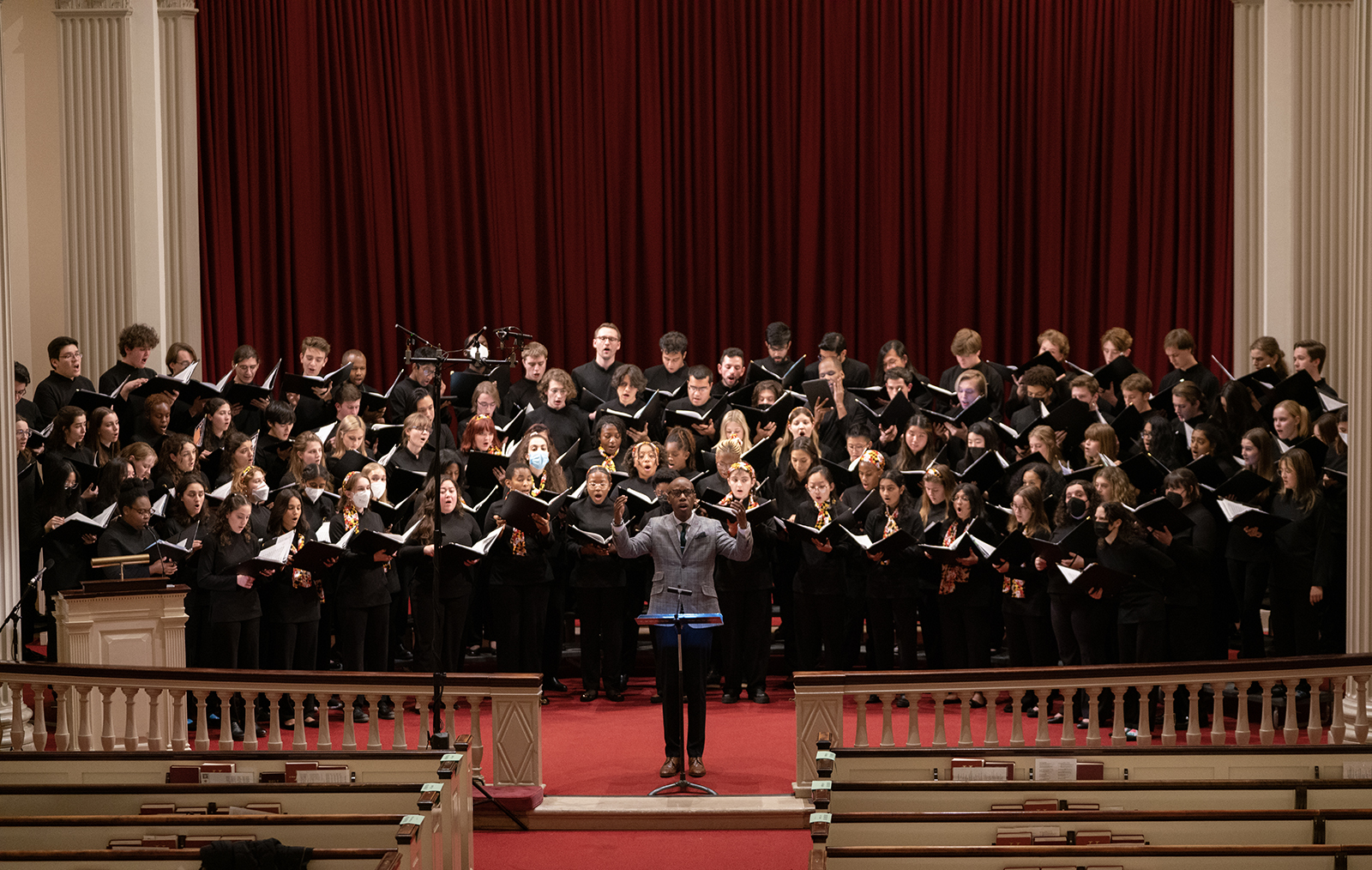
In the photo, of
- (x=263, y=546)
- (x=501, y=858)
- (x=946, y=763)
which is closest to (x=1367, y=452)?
(x=946, y=763)

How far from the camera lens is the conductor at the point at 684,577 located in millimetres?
6836

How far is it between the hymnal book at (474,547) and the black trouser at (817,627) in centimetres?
176

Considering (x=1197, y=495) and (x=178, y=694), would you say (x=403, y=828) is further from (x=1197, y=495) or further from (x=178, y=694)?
(x=1197, y=495)

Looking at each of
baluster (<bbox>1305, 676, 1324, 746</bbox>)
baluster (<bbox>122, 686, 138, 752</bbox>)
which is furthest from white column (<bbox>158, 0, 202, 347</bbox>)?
baluster (<bbox>1305, 676, 1324, 746</bbox>)

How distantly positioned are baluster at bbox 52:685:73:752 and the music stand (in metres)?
2.42

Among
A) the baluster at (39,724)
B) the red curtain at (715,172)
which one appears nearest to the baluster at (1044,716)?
the baluster at (39,724)

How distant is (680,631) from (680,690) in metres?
0.26

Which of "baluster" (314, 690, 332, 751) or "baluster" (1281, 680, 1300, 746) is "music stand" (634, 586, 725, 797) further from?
"baluster" (1281, 680, 1300, 746)

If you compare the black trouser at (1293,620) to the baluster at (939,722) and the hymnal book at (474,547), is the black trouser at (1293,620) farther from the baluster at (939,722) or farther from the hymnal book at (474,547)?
the hymnal book at (474,547)

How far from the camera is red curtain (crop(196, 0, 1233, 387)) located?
39.7ft

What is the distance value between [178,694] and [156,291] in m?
5.45

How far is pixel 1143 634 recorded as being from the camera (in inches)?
290

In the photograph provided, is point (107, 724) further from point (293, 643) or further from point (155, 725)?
point (293, 643)

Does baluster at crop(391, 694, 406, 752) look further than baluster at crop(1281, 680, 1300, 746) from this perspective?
No
